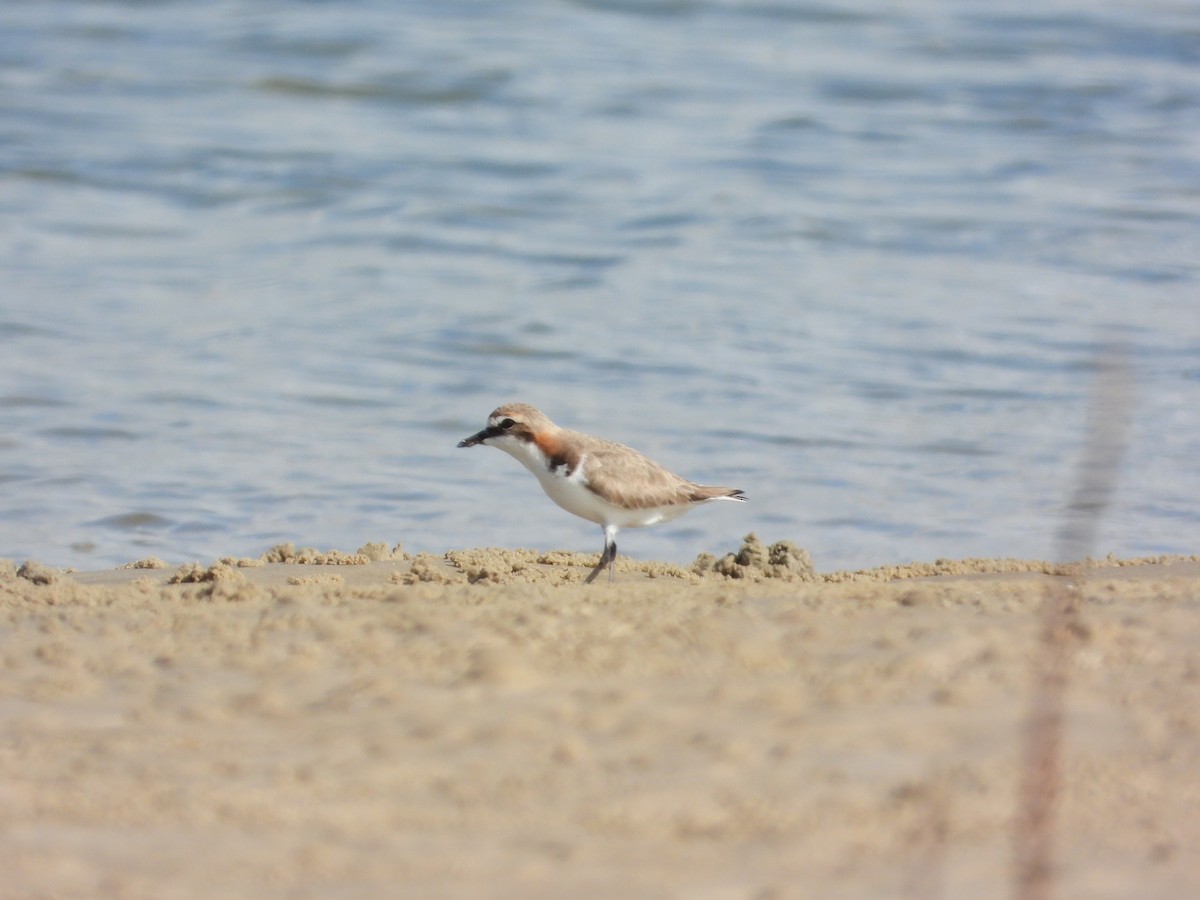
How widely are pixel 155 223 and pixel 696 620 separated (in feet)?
30.7

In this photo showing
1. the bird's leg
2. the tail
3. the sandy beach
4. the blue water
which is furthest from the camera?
the blue water

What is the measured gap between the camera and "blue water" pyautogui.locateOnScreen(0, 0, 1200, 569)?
8031mm

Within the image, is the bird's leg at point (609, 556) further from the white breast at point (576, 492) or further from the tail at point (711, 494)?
the tail at point (711, 494)

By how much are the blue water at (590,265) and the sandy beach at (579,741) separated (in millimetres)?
1506

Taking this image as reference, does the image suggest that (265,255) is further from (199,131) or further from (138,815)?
(138,815)

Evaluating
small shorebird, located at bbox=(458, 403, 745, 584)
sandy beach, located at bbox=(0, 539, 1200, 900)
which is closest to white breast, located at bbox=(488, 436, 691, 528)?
small shorebird, located at bbox=(458, 403, 745, 584)

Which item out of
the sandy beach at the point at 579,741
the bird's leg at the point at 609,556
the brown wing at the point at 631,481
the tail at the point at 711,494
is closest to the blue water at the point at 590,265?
the tail at the point at 711,494

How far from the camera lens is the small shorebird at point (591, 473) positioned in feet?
19.9

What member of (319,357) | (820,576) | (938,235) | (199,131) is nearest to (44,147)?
(199,131)

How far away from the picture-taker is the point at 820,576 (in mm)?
6090

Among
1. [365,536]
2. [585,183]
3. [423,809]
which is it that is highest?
[585,183]

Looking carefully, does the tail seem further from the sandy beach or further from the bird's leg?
the sandy beach

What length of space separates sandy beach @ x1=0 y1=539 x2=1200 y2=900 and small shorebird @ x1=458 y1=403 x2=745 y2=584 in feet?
2.57

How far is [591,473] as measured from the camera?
6062 mm
